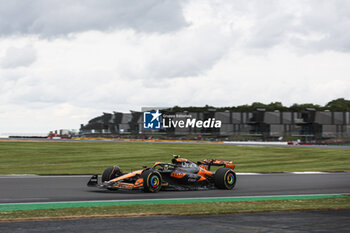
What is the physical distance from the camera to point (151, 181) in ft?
52.0

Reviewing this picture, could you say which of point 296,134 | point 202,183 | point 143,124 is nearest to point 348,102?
point 296,134

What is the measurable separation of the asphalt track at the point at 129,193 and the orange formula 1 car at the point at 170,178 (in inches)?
10.8

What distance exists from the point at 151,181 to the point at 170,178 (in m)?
1.23

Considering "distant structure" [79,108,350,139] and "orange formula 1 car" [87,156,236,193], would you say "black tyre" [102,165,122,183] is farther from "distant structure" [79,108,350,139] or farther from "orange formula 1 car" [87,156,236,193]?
"distant structure" [79,108,350,139]

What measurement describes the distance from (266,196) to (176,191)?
3.35m

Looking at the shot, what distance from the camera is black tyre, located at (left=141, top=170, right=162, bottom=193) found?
15.7 m

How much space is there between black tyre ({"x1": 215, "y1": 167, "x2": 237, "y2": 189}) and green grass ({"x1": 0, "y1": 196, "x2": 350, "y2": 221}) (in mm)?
3714

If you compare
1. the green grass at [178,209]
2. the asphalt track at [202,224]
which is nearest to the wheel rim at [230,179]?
the green grass at [178,209]

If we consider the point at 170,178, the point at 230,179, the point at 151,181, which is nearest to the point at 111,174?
the point at 151,181

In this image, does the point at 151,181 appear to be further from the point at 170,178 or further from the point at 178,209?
the point at 178,209

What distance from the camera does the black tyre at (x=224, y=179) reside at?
57.5 ft

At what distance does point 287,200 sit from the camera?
1434 cm

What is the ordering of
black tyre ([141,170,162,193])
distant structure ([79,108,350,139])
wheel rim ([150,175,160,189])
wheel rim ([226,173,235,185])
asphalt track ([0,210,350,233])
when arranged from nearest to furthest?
asphalt track ([0,210,350,233]), black tyre ([141,170,162,193]), wheel rim ([150,175,160,189]), wheel rim ([226,173,235,185]), distant structure ([79,108,350,139])

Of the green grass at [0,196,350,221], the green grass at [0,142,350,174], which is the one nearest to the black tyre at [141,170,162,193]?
the green grass at [0,196,350,221]
